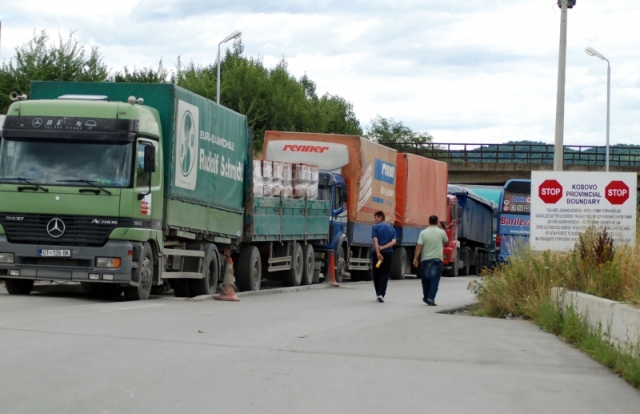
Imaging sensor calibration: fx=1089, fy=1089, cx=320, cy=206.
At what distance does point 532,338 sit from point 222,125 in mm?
9464

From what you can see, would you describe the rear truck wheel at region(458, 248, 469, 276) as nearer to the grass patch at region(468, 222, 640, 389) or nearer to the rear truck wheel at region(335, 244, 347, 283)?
the rear truck wheel at region(335, 244, 347, 283)

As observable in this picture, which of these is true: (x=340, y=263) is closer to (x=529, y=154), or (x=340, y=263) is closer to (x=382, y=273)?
(x=382, y=273)

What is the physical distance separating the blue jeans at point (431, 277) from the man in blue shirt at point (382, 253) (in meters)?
0.73

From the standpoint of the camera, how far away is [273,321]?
14336 mm

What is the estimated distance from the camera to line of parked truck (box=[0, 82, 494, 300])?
17.0 metres

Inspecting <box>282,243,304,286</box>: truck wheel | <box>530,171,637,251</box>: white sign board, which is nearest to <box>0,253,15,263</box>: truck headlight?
<box>530,171,637,251</box>: white sign board

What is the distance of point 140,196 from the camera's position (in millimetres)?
17125

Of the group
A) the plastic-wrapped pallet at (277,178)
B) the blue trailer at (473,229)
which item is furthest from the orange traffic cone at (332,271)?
the blue trailer at (473,229)

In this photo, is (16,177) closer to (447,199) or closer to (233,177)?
(233,177)

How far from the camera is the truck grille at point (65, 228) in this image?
1705cm

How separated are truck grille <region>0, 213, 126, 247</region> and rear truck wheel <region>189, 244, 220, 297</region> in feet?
11.2

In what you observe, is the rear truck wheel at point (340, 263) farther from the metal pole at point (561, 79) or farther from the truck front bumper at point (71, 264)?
the truck front bumper at point (71, 264)

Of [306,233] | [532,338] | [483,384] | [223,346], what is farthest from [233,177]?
[483,384]

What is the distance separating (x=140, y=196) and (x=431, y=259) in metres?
5.79
